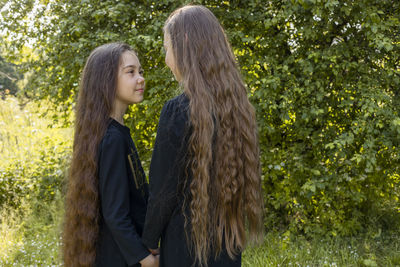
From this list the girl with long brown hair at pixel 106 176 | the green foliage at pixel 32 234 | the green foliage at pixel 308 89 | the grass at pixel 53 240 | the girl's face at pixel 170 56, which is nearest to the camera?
the girl's face at pixel 170 56

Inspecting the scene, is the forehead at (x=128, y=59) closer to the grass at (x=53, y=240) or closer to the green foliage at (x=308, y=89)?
the green foliage at (x=308, y=89)

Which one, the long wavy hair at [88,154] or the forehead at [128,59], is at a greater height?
the forehead at [128,59]

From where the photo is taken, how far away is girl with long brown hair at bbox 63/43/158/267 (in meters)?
1.78

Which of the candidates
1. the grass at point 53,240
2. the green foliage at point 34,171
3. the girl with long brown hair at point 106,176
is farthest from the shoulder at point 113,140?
the green foliage at point 34,171

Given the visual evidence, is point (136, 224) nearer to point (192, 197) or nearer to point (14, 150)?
point (192, 197)

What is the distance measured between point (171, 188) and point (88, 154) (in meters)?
0.52

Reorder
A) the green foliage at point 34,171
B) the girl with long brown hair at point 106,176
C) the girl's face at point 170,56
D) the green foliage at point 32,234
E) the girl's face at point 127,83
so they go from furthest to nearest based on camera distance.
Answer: the green foliage at point 34,171, the green foliage at point 32,234, the girl's face at point 127,83, the girl with long brown hair at point 106,176, the girl's face at point 170,56

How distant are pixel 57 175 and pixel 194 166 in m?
4.60

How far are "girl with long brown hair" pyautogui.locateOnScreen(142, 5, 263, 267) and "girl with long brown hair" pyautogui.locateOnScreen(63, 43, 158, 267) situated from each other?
176mm

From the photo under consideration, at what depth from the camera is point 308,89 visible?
3738 millimetres

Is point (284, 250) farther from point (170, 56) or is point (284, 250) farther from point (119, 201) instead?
point (170, 56)

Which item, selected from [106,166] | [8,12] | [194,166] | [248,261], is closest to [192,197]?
Result: [194,166]

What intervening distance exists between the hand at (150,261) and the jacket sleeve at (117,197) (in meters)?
0.02

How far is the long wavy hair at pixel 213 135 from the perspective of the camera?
1566 mm
